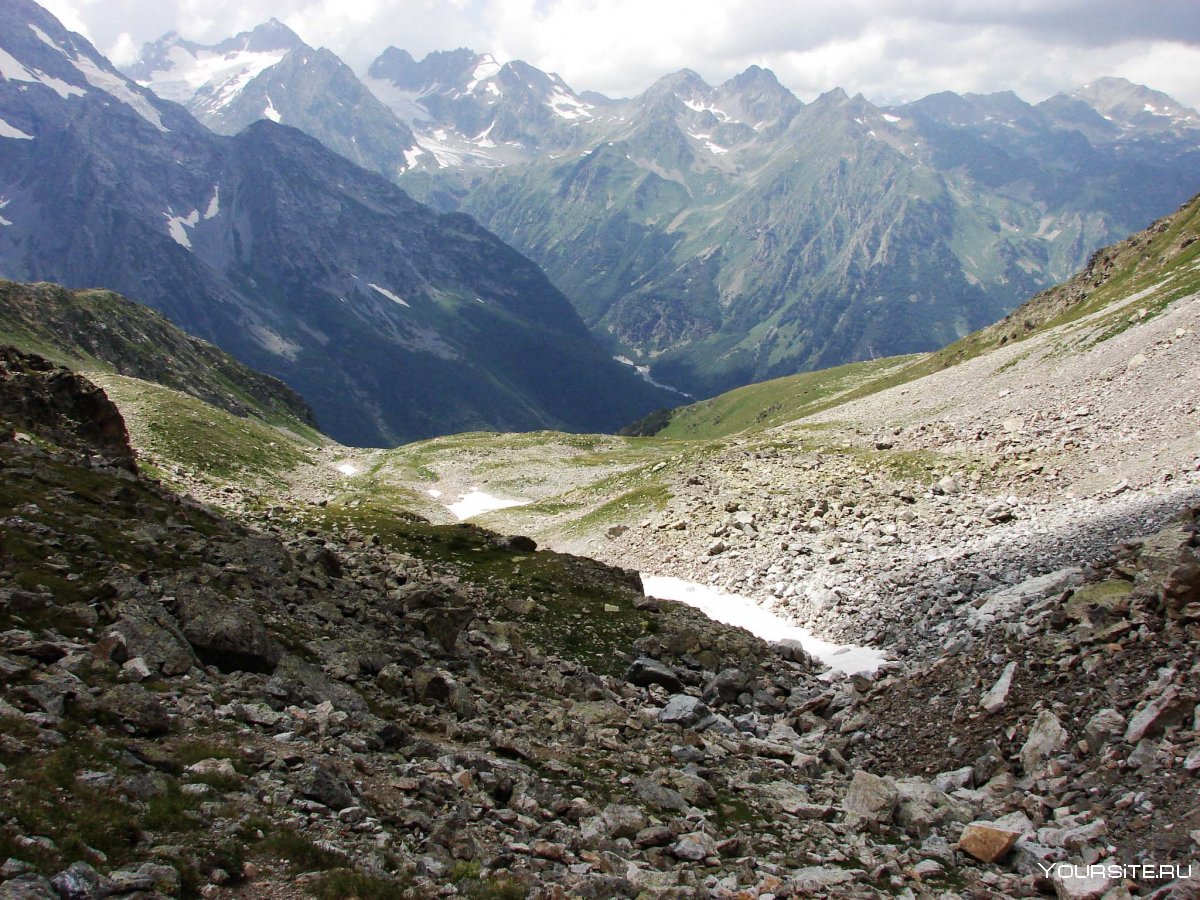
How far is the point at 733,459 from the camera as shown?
188 ft

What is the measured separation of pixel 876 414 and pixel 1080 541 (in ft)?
145

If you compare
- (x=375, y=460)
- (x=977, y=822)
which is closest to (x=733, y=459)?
(x=977, y=822)

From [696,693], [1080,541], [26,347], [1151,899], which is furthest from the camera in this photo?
[26,347]

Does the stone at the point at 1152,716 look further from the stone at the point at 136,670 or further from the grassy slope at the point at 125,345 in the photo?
the grassy slope at the point at 125,345

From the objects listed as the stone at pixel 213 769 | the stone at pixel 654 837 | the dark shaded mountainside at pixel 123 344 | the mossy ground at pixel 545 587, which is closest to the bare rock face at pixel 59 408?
the mossy ground at pixel 545 587

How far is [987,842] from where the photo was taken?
13648 millimetres

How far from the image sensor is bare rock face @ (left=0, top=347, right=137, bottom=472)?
104ft

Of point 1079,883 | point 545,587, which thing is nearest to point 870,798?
point 1079,883

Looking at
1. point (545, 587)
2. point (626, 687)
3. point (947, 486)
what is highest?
point (947, 486)

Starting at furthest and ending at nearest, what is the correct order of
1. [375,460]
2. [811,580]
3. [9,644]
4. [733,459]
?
[375,460], [733,459], [811,580], [9,644]

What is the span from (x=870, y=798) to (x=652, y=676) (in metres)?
10.2

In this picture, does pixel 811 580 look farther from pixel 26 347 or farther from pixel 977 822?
pixel 26 347

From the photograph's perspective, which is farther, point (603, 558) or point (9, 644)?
point (603, 558)

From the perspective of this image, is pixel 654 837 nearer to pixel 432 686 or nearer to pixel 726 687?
pixel 432 686
